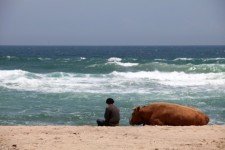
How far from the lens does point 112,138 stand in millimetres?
8492

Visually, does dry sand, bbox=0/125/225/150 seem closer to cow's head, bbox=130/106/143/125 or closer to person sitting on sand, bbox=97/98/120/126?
person sitting on sand, bbox=97/98/120/126

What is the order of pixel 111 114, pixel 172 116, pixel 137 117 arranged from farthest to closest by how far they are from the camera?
pixel 137 117, pixel 172 116, pixel 111 114

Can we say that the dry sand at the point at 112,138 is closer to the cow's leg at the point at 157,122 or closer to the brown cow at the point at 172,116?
the brown cow at the point at 172,116

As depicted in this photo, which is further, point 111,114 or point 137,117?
point 137,117

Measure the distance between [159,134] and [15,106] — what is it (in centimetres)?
795

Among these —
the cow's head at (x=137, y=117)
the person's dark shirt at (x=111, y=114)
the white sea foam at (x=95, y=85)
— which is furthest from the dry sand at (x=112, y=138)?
the white sea foam at (x=95, y=85)

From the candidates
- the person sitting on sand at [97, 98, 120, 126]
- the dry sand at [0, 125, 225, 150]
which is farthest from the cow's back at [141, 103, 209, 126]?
the person sitting on sand at [97, 98, 120, 126]

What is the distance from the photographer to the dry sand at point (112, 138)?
25.5 ft

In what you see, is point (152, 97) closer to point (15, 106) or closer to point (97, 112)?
point (97, 112)

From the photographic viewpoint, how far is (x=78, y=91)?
795 inches

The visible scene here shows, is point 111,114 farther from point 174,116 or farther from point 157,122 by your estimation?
point 174,116

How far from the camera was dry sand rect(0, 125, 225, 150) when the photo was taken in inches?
307

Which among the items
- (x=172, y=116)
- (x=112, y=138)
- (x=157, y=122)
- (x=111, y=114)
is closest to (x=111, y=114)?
(x=111, y=114)

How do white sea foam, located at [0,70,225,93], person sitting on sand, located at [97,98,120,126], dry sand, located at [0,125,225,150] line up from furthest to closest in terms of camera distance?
white sea foam, located at [0,70,225,93]
person sitting on sand, located at [97,98,120,126]
dry sand, located at [0,125,225,150]
